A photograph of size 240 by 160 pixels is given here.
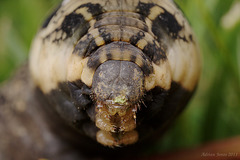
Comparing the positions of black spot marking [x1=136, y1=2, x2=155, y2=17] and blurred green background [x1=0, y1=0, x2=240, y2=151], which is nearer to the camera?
black spot marking [x1=136, y1=2, x2=155, y2=17]

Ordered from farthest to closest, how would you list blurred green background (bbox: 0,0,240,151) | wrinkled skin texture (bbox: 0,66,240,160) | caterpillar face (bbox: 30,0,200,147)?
blurred green background (bbox: 0,0,240,151), wrinkled skin texture (bbox: 0,66,240,160), caterpillar face (bbox: 30,0,200,147)

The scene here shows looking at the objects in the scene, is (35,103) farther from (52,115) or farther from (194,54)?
(194,54)

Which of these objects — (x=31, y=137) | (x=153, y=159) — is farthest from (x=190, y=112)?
(x=31, y=137)

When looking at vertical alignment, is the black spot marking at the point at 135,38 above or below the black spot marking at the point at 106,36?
below

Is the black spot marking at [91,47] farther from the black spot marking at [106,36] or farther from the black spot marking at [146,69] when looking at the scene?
the black spot marking at [146,69]

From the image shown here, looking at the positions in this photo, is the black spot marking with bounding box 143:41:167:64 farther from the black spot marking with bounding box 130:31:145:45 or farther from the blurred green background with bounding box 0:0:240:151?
the blurred green background with bounding box 0:0:240:151

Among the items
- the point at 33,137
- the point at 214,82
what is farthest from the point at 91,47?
the point at 214,82

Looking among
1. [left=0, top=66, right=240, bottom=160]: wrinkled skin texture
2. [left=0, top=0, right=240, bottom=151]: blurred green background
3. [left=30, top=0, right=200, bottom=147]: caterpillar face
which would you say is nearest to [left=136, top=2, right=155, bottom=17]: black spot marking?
[left=30, top=0, right=200, bottom=147]: caterpillar face

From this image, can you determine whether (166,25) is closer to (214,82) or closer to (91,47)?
(91,47)

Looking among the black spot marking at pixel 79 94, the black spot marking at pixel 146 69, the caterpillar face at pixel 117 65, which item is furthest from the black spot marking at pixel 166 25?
the black spot marking at pixel 79 94
